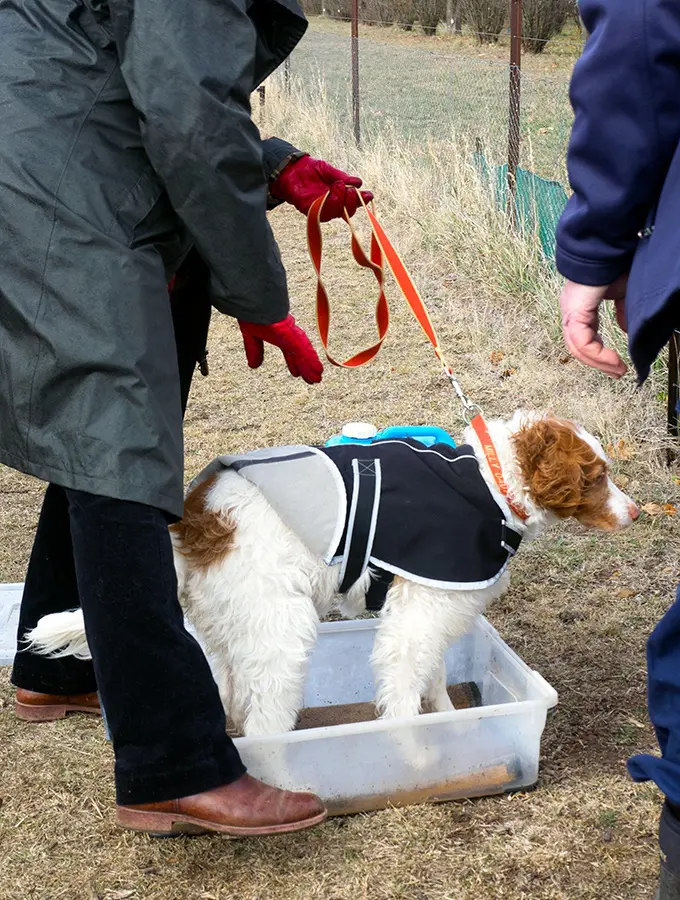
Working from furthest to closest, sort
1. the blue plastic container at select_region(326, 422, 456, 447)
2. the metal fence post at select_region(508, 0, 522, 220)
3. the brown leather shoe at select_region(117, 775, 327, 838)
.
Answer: the metal fence post at select_region(508, 0, 522, 220), the blue plastic container at select_region(326, 422, 456, 447), the brown leather shoe at select_region(117, 775, 327, 838)

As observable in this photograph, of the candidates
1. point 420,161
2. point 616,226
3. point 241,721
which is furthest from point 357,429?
point 420,161

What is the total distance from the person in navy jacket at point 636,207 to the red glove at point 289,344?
1.09 metres

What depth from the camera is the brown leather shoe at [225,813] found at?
233 centimetres

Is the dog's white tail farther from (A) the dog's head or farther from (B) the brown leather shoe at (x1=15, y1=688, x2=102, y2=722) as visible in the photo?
(A) the dog's head

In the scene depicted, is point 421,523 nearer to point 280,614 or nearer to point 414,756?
point 280,614

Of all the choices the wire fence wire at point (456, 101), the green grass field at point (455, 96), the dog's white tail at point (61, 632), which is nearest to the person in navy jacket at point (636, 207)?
the dog's white tail at point (61, 632)

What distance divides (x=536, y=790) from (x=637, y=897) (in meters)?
0.47

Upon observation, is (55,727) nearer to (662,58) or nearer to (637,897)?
(637,897)

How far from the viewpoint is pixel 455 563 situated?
2.76 metres

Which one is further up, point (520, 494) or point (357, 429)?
point (520, 494)

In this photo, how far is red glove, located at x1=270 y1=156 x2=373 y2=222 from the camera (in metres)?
2.81

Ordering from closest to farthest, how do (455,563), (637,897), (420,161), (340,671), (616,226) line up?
(616,226), (637,897), (455,563), (340,671), (420,161)

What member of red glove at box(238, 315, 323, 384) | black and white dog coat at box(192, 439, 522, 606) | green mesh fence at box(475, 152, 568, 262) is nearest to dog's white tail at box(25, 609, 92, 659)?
black and white dog coat at box(192, 439, 522, 606)

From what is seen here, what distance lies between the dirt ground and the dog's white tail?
0.35 metres
